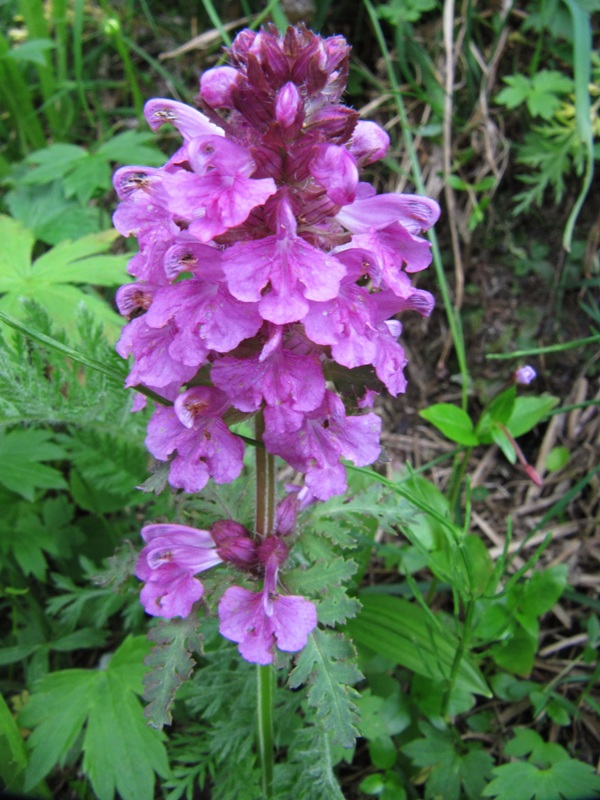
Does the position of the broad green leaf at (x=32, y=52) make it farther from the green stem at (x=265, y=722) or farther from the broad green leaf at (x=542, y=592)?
the broad green leaf at (x=542, y=592)

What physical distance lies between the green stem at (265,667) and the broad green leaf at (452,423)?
877mm

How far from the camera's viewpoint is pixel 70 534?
251cm

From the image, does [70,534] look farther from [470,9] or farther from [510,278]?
[470,9]

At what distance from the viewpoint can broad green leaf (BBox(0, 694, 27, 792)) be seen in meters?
1.85

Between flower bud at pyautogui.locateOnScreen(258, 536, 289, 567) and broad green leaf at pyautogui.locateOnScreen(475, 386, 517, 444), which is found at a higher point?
flower bud at pyautogui.locateOnScreen(258, 536, 289, 567)

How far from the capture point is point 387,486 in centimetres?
182

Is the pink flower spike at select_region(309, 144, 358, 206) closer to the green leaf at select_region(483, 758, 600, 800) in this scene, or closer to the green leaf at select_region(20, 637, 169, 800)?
the green leaf at select_region(20, 637, 169, 800)

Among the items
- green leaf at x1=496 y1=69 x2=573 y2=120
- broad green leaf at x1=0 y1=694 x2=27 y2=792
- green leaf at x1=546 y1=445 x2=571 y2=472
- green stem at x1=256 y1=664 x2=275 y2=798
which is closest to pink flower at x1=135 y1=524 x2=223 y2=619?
green stem at x1=256 y1=664 x2=275 y2=798

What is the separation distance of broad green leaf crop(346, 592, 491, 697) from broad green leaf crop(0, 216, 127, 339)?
4.56 feet

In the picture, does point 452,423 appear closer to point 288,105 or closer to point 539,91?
point 288,105

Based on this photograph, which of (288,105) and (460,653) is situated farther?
(460,653)

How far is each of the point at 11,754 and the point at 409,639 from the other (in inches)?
48.5

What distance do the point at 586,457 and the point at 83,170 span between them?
2717 mm

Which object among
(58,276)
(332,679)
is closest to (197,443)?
(332,679)
